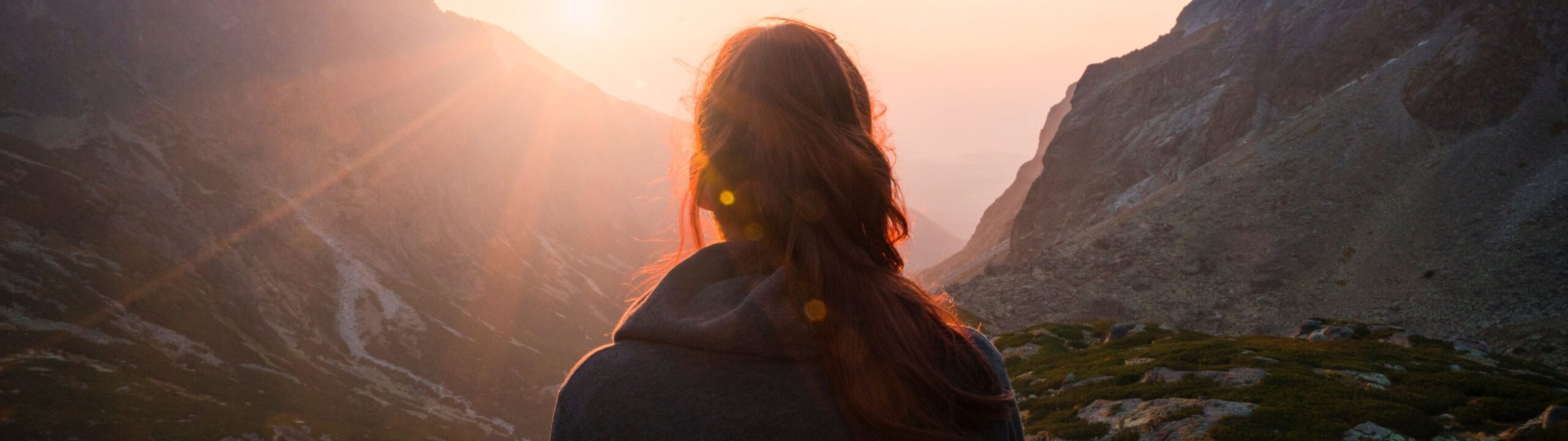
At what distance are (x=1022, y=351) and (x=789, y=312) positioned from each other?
1649 inches

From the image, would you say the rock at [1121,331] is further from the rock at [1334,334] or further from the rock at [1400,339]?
the rock at [1400,339]

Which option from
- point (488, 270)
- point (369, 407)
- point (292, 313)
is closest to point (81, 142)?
point (292, 313)

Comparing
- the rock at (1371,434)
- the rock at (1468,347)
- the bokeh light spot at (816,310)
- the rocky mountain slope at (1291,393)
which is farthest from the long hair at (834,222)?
the rock at (1468,347)

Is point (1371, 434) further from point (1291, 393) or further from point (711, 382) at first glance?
point (711, 382)

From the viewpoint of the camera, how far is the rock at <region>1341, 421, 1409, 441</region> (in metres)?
18.5

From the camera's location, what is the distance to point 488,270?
633 feet

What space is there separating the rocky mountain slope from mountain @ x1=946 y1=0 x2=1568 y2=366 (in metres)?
44.0

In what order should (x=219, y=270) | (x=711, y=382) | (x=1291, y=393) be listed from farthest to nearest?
(x=219, y=270) → (x=1291, y=393) → (x=711, y=382)

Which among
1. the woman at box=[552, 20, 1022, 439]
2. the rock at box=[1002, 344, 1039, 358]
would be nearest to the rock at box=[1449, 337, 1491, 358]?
the rock at box=[1002, 344, 1039, 358]

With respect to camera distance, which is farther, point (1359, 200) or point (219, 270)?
point (219, 270)

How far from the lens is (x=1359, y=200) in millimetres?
91125

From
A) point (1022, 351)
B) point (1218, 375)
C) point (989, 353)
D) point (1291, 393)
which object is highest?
point (989, 353)

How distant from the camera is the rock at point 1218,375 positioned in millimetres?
24219

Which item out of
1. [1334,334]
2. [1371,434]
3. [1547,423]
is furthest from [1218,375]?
[1334,334]
